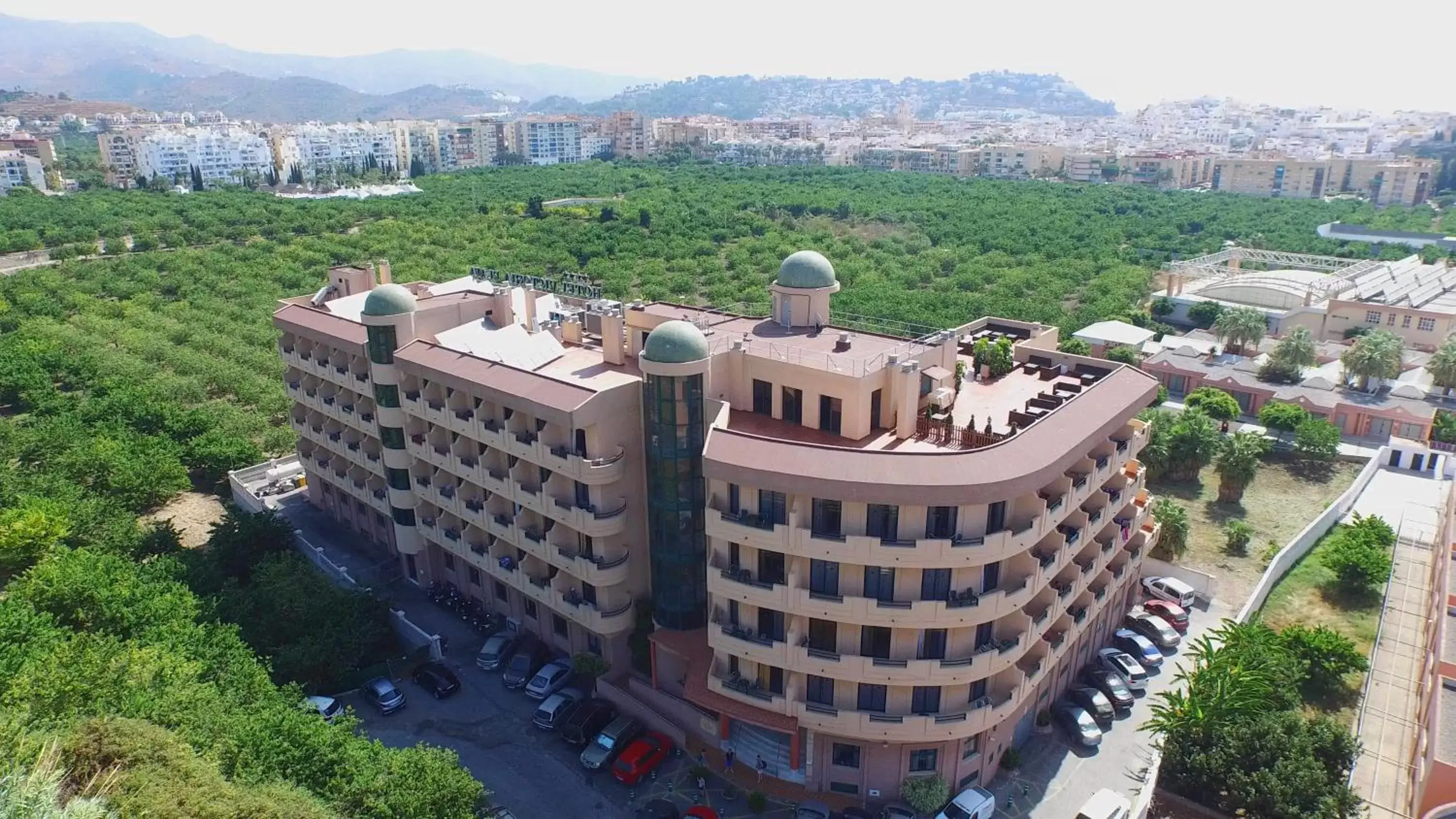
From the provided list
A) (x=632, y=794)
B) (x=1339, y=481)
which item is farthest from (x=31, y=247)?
(x=1339, y=481)

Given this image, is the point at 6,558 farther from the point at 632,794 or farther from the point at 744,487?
the point at 744,487

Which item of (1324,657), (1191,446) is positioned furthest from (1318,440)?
(1324,657)

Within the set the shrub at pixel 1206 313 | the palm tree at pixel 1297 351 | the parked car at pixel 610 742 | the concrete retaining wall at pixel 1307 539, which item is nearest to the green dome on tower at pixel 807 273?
the parked car at pixel 610 742

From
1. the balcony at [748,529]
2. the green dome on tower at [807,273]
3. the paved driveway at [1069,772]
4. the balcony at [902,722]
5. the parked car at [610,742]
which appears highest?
the green dome on tower at [807,273]

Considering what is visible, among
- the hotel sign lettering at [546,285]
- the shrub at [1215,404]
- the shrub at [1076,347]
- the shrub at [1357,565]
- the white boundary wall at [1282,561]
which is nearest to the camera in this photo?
the white boundary wall at [1282,561]

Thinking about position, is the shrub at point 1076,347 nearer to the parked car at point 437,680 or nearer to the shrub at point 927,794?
the shrub at point 927,794

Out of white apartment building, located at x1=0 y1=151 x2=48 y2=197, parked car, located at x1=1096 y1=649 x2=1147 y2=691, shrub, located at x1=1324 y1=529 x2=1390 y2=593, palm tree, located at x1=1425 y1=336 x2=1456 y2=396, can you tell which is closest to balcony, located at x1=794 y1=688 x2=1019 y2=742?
parked car, located at x1=1096 y1=649 x2=1147 y2=691

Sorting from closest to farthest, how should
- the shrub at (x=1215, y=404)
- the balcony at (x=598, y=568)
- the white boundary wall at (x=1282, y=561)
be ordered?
the white boundary wall at (x=1282, y=561)
the balcony at (x=598, y=568)
the shrub at (x=1215, y=404)
